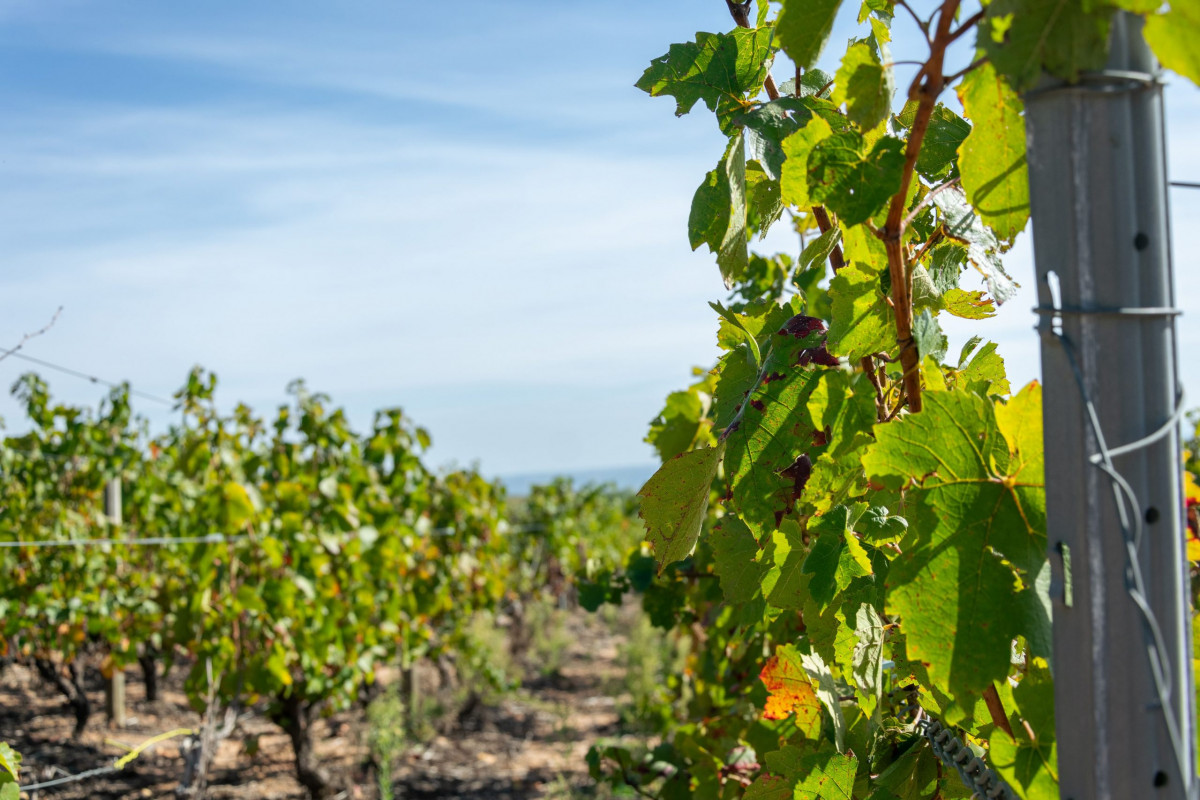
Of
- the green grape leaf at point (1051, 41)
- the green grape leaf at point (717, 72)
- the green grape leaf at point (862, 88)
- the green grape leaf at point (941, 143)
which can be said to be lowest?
the green grape leaf at point (1051, 41)

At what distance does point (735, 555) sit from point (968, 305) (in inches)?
18.4

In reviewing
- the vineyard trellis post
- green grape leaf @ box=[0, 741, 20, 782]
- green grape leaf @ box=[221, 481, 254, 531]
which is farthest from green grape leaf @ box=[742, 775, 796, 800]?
the vineyard trellis post

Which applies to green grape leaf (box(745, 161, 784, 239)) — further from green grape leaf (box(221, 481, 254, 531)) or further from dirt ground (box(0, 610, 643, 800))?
dirt ground (box(0, 610, 643, 800))

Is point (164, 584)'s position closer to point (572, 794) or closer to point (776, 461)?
point (572, 794)

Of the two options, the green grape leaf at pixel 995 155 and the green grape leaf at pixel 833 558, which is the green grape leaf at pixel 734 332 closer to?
the green grape leaf at pixel 833 558

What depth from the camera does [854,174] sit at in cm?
80

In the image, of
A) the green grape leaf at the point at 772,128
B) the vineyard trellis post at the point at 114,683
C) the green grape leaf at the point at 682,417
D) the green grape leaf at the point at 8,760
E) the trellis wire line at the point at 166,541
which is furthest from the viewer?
the vineyard trellis post at the point at 114,683

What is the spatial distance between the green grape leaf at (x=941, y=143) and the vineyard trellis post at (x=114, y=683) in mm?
7323

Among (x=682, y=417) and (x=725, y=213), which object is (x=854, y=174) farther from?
(x=682, y=417)

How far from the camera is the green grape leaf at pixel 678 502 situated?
3.33 feet

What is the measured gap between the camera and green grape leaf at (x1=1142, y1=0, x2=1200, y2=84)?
22.7 inches

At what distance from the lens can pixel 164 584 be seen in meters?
6.95

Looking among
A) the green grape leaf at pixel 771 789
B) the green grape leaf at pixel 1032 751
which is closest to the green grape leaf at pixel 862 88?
the green grape leaf at pixel 1032 751

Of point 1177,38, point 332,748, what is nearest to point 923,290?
point 1177,38
